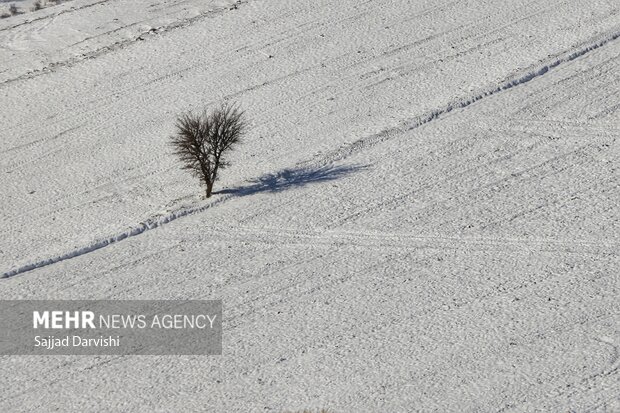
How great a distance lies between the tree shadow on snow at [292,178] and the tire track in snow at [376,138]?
0.28 meters

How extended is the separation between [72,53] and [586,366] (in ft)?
61.8

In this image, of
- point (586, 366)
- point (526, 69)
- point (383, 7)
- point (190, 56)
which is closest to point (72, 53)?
point (190, 56)

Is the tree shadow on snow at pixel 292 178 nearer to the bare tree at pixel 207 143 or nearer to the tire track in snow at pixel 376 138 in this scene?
the tire track in snow at pixel 376 138

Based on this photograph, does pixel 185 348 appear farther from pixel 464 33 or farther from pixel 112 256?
pixel 464 33

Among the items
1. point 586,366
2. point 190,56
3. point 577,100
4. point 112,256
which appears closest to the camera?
point 586,366

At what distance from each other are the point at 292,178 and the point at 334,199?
1485 mm

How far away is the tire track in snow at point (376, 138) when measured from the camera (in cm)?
2489

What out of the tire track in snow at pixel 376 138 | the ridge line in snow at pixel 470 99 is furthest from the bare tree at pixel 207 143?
the ridge line in snow at pixel 470 99

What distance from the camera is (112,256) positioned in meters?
24.8

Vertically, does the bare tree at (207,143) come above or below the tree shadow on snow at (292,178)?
above

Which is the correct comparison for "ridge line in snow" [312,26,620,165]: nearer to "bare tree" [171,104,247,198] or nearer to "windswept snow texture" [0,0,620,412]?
"windswept snow texture" [0,0,620,412]

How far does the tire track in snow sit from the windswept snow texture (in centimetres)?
6

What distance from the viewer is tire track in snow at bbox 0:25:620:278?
2489 cm

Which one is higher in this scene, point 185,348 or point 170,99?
point 170,99
